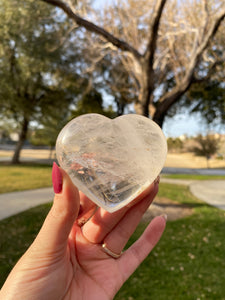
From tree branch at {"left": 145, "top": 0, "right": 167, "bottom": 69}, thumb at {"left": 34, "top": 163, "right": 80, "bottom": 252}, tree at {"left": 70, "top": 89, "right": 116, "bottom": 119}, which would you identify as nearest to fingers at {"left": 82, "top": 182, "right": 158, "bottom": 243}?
thumb at {"left": 34, "top": 163, "right": 80, "bottom": 252}

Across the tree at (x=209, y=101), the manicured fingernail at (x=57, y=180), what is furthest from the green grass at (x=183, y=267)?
the tree at (x=209, y=101)

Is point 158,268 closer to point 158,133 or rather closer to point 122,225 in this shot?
point 122,225

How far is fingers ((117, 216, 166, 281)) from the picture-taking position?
65.3 inches

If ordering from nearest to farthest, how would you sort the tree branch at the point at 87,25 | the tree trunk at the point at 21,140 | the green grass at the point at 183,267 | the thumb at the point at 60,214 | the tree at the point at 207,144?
the thumb at the point at 60,214
the green grass at the point at 183,267
the tree branch at the point at 87,25
the tree trunk at the point at 21,140
the tree at the point at 207,144

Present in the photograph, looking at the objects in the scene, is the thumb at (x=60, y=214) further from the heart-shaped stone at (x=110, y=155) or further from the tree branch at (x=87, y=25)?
the tree branch at (x=87, y=25)

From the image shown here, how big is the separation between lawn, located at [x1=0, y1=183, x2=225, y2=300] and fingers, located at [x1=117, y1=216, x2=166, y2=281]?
1442 millimetres

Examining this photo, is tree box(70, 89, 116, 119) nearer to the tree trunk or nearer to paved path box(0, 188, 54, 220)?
the tree trunk

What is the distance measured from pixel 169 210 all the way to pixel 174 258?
2.66 meters

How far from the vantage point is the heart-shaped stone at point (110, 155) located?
1.42 meters

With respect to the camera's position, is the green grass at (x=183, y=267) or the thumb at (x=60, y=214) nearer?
the thumb at (x=60, y=214)

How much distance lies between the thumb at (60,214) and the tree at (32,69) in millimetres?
8869

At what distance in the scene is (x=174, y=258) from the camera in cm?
373

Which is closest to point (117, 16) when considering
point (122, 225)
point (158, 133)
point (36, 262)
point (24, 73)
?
point (158, 133)

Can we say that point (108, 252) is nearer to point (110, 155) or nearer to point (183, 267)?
point (110, 155)
